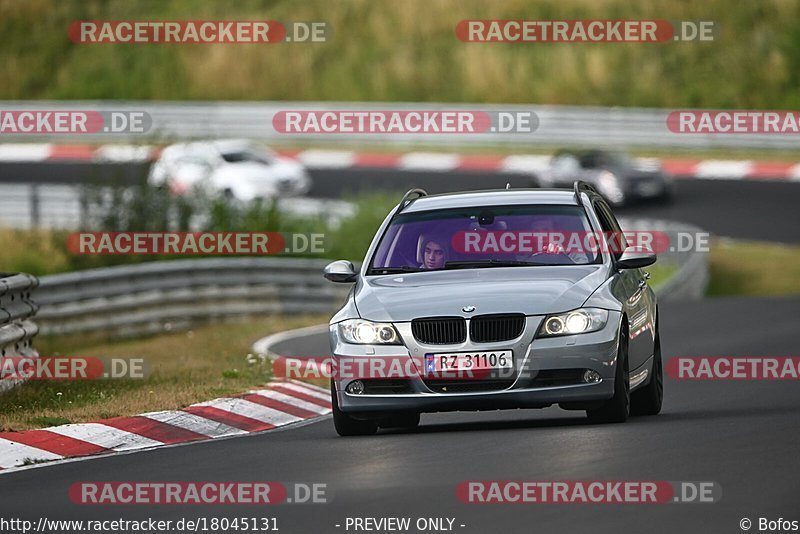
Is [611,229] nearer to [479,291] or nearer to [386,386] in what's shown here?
[479,291]

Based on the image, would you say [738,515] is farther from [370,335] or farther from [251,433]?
[251,433]

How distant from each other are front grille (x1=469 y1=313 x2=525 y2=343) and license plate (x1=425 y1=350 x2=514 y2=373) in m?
0.09

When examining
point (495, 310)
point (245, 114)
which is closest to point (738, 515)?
Result: point (495, 310)

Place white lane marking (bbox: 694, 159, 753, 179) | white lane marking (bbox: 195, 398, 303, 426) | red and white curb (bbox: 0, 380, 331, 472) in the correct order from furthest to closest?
1. white lane marking (bbox: 694, 159, 753, 179)
2. white lane marking (bbox: 195, 398, 303, 426)
3. red and white curb (bbox: 0, 380, 331, 472)

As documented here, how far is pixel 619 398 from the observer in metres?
12.0

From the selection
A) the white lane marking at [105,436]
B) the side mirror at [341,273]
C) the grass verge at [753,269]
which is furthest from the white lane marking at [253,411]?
the grass verge at [753,269]

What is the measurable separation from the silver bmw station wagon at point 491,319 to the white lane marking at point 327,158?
34833mm

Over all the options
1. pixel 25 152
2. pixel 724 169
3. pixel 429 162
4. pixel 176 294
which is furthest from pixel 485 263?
pixel 25 152

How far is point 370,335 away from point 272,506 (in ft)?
8.54

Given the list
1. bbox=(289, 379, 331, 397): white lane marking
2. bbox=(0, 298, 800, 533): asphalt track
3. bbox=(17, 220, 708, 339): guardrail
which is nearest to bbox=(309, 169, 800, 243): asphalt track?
bbox=(17, 220, 708, 339): guardrail

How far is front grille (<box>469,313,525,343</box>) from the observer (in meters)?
11.7

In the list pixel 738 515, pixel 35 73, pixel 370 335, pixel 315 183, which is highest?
pixel 35 73

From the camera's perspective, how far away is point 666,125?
4706cm

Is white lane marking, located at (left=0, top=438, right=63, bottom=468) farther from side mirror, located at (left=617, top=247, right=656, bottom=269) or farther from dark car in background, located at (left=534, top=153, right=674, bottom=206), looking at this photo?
dark car in background, located at (left=534, top=153, right=674, bottom=206)
